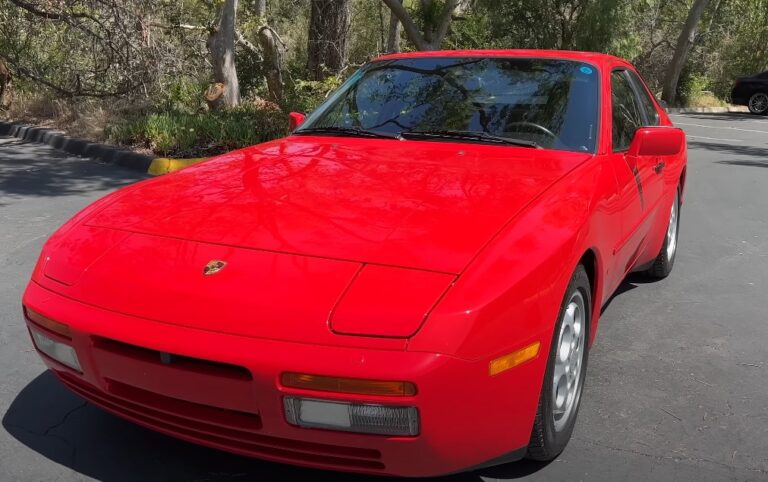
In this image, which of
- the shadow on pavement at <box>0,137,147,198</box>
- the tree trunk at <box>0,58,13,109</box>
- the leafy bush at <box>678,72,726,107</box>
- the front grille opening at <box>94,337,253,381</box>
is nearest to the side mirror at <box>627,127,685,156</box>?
the front grille opening at <box>94,337,253,381</box>

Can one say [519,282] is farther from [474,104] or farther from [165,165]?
[165,165]

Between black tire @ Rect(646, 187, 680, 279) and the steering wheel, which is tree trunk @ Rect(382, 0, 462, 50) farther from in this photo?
the steering wheel

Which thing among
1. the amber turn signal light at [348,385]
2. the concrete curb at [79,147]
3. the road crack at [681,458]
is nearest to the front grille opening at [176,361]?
the amber turn signal light at [348,385]

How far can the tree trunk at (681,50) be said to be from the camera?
26.2m

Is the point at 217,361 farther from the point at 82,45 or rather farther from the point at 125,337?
the point at 82,45

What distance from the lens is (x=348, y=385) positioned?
80.5 inches

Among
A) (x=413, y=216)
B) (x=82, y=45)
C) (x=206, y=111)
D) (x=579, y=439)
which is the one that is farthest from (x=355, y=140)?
(x=82, y=45)

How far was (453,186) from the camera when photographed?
2.86 meters

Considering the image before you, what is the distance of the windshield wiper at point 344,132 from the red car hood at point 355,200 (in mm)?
81

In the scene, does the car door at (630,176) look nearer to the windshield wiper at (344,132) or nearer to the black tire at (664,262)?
the black tire at (664,262)

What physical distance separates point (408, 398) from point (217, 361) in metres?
0.53

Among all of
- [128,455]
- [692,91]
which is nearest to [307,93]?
[128,455]

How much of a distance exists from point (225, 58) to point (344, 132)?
895 cm

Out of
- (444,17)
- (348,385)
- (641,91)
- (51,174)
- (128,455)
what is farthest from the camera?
(444,17)
